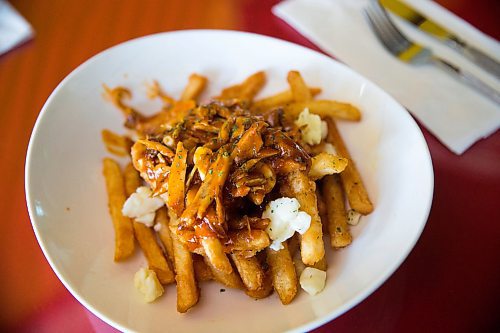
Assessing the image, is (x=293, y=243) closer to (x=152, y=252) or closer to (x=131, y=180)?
(x=152, y=252)

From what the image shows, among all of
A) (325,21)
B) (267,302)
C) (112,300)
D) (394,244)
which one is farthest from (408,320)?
(325,21)

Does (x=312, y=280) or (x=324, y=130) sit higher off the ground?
(x=324, y=130)

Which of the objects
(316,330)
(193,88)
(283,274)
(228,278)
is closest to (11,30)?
(193,88)

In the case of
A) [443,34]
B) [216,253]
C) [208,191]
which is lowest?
[443,34]

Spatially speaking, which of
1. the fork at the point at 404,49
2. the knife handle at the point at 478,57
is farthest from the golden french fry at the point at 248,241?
the knife handle at the point at 478,57

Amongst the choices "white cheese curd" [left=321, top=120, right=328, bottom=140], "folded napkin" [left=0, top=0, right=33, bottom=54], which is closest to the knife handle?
"white cheese curd" [left=321, top=120, right=328, bottom=140]

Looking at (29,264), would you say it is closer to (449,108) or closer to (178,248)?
(178,248)

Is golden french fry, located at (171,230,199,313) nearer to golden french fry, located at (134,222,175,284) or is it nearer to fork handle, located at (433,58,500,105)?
golden french fry, located at (134,222,175,284)
